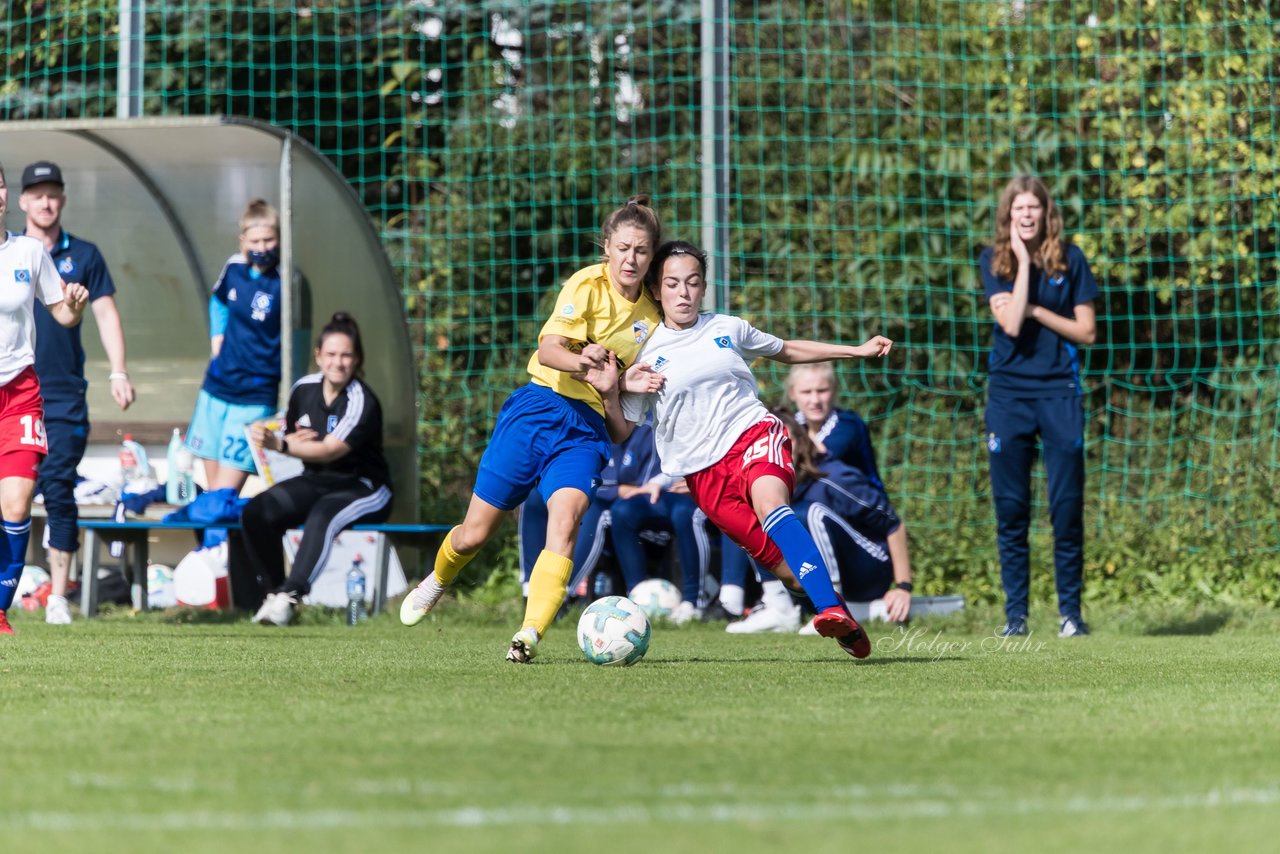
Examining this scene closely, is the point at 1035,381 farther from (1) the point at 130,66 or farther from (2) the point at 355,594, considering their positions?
(1) the point at 130,66

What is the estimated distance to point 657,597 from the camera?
9.62 meters

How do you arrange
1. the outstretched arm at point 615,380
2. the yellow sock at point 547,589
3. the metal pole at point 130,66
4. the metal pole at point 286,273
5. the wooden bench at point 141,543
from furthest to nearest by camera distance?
1. the metal pole at point 130,66
2. the metal pole at point 286,273
3. the wooden bench at point 141,543
4. the outstretched arm at point 615,380
5. the yellow sock at point 547,589

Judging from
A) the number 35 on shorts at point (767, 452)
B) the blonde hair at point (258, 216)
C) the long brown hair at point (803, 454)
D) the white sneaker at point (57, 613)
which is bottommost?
the white sneaker at point (57, 613)

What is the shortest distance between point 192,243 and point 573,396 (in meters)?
5.80

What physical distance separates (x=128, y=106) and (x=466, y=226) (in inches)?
113

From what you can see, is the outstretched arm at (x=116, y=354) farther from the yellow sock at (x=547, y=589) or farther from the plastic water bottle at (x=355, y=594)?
the yellow sock at (x=547, y=589)

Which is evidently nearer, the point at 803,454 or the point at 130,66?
the point at 803,454

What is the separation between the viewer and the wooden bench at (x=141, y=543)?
30.9 ft

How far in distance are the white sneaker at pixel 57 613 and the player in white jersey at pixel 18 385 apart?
110 centimetres

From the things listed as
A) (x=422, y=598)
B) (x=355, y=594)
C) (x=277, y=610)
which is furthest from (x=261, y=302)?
(x=422, y=598)

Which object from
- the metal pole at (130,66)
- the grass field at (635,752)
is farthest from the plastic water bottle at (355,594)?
the metal pole at (130,66)

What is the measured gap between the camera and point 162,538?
36.3 feet

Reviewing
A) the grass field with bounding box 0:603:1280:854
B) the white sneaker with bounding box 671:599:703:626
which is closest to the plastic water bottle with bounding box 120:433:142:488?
the white sneaker with bounding box 671:599:703:626

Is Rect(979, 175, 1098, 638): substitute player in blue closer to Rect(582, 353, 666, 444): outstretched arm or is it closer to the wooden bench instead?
Rect(582, 353, 666, 444): outstretched arm
